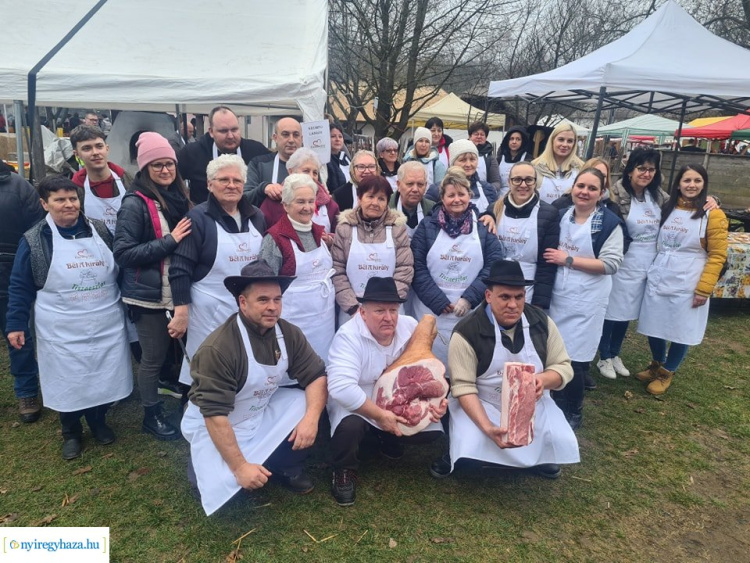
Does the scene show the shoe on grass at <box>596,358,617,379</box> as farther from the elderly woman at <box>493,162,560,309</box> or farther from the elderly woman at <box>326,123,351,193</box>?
the elderly woman at <box>326,123,351,193</box>

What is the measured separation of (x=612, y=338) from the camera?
190 inches

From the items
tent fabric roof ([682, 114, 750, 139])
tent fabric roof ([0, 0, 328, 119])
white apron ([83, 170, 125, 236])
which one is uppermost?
tent fabric roof ([682, 114, 750, 139])

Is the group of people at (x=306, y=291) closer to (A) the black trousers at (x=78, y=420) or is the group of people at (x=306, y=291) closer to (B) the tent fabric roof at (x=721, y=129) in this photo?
(A) the black trousers at (x=78, y=420)

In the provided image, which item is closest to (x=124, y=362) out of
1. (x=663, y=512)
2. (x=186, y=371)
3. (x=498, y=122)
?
(x=186, y=371)

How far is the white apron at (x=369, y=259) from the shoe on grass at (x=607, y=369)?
2.54 meters

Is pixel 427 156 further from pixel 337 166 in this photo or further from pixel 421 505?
pixel 421 505

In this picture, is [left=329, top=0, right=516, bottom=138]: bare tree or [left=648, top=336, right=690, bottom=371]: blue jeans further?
[left=329, top=0, right=516, bottom=138]: bare tree

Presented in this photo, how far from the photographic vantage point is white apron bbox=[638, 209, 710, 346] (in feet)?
13.5

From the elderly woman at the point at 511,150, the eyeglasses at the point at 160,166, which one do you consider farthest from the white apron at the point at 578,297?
the eyeglasses at the point at 160,166

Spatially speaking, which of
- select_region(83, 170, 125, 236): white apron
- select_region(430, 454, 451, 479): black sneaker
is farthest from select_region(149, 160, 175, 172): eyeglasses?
select_region(430, 454, 451, 479): black sneaker

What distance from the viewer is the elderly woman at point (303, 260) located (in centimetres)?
321

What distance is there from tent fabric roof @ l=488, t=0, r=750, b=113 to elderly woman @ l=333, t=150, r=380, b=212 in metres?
3.82

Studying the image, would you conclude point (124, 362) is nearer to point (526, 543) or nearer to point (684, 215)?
point (526, 543)

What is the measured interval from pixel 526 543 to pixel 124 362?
273 cm
